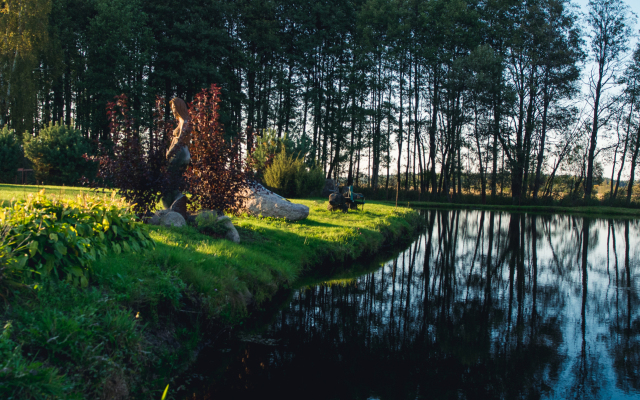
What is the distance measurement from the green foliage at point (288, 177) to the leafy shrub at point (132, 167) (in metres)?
13.4

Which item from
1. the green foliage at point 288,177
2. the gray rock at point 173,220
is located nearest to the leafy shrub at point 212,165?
the gray rock at point 173,220

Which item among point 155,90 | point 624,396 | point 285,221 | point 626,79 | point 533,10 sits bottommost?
point 624,396

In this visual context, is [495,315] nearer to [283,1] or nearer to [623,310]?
[623,310]

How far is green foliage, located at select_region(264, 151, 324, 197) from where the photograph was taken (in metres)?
23.5

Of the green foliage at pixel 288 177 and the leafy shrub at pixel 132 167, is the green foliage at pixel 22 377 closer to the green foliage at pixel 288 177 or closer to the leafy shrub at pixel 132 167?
the leafy shrub at pixel 132 167

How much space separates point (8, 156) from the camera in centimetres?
2294

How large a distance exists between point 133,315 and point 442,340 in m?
4.00

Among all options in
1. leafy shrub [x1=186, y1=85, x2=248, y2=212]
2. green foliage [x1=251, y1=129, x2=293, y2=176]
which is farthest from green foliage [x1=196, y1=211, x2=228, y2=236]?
green foliage [x1=251, y1=129, x2=293, y2=176]

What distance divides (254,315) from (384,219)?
33.1 feet

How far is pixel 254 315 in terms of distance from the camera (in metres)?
6.61

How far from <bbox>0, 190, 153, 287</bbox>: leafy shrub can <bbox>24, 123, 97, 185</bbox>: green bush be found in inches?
811

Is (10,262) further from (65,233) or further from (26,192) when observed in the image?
(26,192)

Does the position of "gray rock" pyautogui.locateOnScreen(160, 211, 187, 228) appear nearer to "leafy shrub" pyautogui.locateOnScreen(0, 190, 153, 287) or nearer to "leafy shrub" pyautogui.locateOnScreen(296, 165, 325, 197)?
"leafy shrub" pyautogui.locateOnScreen(0, 190, 153, 287)

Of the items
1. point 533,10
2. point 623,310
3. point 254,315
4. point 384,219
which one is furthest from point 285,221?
point 533,10
